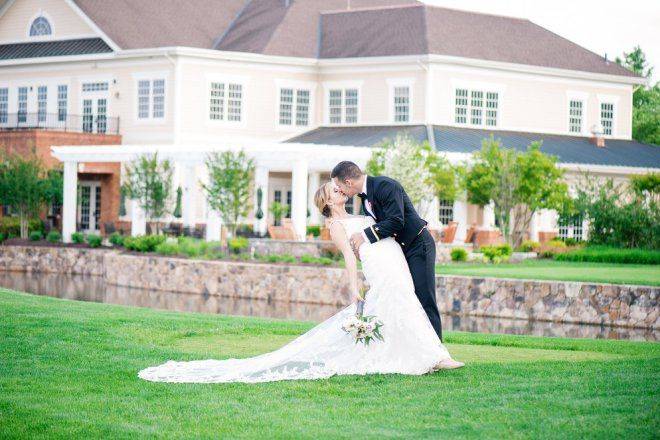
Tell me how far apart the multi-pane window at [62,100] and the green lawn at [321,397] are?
1249 inches

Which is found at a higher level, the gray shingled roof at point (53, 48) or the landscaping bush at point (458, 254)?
the gray shingled roof at point (53, 48)

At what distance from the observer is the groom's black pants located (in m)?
10.5

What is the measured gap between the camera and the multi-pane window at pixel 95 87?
42.5m

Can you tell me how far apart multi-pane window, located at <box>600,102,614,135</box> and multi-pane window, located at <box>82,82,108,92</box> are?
62.3ft

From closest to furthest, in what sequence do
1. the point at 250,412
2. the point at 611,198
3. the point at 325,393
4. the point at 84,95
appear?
1. the point at 250,412
2. the point at 325,393
3. the point at 611,198
4. the point at 84,95

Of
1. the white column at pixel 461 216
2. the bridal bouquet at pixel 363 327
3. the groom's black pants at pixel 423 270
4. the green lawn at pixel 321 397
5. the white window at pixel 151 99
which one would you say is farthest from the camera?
the white window at pixel 151 99

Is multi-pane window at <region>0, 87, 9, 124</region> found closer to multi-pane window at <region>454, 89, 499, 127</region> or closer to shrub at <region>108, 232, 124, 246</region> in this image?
shrub at <region>108, 232, 124, 246</region>

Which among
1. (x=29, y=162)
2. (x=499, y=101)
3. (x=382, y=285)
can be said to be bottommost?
(x=382, y=285)

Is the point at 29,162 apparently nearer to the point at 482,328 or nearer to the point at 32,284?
the point at 32,284

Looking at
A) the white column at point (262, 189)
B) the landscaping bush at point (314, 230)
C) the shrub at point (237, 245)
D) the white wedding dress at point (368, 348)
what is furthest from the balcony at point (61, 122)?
the white wedding dress at point (368, 348)

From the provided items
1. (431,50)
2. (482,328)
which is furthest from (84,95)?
(482,328)

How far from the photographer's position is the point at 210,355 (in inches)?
459

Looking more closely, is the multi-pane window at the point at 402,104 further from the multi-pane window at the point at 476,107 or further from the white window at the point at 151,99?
the white window at the point at 151,99

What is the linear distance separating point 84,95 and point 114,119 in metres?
1.82
